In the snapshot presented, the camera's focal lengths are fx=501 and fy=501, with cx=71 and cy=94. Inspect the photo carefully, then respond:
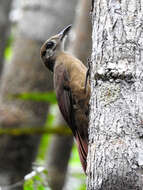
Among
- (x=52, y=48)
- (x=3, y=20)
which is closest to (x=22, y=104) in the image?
(x=52, y=48)

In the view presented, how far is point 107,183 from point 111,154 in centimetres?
15

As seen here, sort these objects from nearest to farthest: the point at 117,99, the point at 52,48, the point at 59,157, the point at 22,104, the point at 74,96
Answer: the point at 117,99 → the point at 74,96 → the point at 52,48 → the point at 22,104 → the point at 59,157

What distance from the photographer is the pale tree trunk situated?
2520 mm

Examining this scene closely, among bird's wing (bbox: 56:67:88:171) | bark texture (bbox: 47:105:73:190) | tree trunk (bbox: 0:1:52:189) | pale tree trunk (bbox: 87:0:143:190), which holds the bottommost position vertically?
bark texture (bbox: 47:105:73:190)

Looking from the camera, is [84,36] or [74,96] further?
[84,36]

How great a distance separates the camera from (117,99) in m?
2.67

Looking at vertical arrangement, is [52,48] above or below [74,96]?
above

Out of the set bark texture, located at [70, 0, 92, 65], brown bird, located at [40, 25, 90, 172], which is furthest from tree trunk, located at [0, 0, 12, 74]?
brown bird, located at [40, 25, 90, 172]

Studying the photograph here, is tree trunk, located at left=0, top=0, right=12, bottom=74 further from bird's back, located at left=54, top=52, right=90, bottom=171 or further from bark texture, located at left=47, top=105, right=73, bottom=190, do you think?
bird's back, located at left=54, top=52, right=90, bottom=171

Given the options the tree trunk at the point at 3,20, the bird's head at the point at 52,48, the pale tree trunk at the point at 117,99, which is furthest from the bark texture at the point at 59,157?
the pale tree trunk at the point at 117,99

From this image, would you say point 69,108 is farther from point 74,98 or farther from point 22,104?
point 22,104

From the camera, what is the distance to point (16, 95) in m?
5.59

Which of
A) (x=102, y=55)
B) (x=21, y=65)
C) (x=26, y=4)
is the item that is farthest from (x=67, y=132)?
(x=102, y=55)

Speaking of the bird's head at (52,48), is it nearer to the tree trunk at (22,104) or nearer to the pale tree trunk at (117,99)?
the tree trunk at (22,104)
